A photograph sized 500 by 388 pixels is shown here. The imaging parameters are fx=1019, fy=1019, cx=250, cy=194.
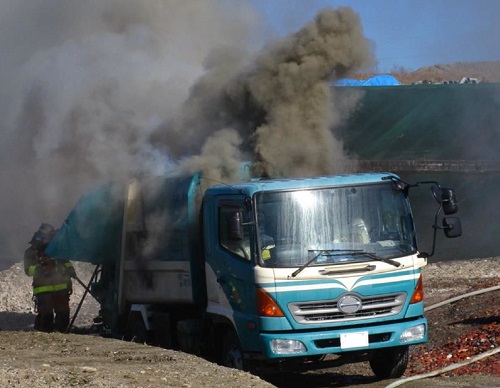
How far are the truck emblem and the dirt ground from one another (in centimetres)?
100

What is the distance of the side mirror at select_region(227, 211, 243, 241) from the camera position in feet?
33.5

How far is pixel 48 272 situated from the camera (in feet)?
52.5

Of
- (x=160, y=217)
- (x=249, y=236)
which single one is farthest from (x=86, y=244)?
(x=249, y=236)

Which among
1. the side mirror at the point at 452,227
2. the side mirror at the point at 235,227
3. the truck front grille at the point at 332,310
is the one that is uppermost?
the side mirror at the point at 235,227

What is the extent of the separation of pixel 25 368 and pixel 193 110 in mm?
5843

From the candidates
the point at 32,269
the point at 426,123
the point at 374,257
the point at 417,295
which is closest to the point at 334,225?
the point at 374,257

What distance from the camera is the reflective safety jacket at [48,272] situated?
629 inches

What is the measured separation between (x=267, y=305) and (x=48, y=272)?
268 inches

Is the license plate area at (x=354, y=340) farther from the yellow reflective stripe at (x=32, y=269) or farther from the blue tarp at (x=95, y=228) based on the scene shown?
the yellow reflective stripe at (x=32, y=269)

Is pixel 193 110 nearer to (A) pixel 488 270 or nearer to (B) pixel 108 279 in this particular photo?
(B) pixel 108 279

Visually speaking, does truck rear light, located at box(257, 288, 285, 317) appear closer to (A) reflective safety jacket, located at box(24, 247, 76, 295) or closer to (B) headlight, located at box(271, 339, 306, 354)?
(B) headlight, located at box(271, 339, 306, 354)

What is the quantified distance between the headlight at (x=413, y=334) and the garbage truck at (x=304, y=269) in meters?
0.01

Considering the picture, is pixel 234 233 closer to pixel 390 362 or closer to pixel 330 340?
pixel 330 340

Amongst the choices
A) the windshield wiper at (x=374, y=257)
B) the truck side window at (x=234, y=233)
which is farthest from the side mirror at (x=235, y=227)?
the windshield wiper at (x=374, y=257)
